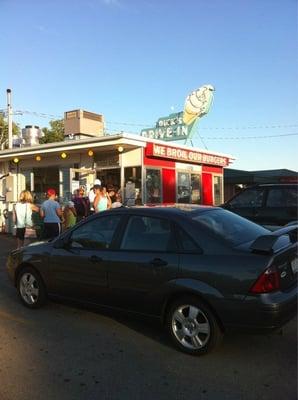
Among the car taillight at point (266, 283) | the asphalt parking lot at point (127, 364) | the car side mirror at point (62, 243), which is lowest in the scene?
the asphalt parking lot at point (127, 364)

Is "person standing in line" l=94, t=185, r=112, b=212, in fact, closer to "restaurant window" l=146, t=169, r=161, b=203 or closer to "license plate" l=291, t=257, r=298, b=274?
"restaurant window" l=146, t=169, r=161, b=203

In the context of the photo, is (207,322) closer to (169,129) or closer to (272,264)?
(272,264)

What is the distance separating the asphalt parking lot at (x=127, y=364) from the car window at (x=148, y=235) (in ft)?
3.09

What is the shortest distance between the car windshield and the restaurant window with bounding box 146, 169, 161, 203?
816cm

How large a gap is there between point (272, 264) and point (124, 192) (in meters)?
9.34

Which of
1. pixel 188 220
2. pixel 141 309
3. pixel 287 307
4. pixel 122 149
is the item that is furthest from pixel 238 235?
pixel 122 149

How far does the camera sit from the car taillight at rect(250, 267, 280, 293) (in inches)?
173

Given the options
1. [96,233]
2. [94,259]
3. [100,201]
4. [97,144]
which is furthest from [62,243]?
[97,144]

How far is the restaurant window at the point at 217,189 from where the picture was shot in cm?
1805

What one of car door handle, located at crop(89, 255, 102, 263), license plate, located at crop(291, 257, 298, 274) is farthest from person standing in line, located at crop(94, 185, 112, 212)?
license plate, located at crop(291, 257, 298, 274)

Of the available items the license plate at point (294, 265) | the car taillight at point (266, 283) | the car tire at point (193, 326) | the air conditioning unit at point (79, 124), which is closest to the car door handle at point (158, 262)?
the car tire at point (193, 326)

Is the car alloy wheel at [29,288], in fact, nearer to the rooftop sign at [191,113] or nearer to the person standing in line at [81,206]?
the person standing in line at [81,206]

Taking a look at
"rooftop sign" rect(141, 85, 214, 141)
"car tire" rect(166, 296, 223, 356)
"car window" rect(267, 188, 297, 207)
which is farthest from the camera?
"rooftop sign" rect(141, 85, 214, 141)

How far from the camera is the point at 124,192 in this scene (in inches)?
534
